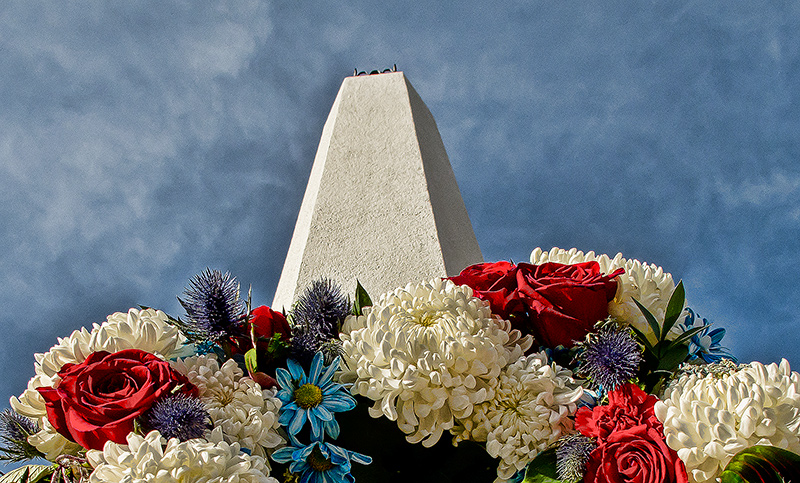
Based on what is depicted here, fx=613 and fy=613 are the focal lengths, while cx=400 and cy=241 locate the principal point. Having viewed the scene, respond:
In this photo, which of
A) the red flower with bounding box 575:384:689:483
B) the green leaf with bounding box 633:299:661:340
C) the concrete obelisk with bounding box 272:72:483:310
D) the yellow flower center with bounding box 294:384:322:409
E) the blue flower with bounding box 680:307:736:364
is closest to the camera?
the red flower with bounding box 575:384:689:483

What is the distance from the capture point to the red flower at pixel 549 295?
1.15 metres

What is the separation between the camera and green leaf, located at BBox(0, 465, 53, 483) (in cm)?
103

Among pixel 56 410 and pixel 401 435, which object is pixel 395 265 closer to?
pixel 401 435

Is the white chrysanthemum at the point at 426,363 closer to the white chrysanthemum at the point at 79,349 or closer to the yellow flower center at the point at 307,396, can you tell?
the yellow flower center at the point at 307,396

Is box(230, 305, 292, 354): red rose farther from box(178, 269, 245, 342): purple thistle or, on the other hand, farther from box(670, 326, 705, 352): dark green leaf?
box(670, 326, 705, 352): dark green leaf

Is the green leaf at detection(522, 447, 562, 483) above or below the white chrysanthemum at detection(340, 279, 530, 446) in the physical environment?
below

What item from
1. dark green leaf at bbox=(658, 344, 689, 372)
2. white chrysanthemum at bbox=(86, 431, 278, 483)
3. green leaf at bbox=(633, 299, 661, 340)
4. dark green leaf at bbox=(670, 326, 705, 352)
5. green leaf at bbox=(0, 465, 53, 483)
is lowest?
white chrysanthemum at bbox=(86, 431, 278, 483)

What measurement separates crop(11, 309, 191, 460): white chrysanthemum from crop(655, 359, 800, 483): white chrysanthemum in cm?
84

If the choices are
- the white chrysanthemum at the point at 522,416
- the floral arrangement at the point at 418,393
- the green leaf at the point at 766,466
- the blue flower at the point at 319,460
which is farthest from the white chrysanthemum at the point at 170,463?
the green leaf at the point at 766,466

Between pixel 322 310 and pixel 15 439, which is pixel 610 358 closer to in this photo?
pixel 322 310

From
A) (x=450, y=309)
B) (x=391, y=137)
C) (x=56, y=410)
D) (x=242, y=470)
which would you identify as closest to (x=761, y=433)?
(x=450, y=309)

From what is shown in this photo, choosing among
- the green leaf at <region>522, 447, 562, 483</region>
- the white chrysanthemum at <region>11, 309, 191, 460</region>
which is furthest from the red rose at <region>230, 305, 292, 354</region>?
the green leaf at <region>522, 447, 562, 483</region>

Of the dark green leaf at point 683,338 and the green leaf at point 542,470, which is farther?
the dark green leaf at point 683,338

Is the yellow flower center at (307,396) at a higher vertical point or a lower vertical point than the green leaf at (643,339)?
lower
